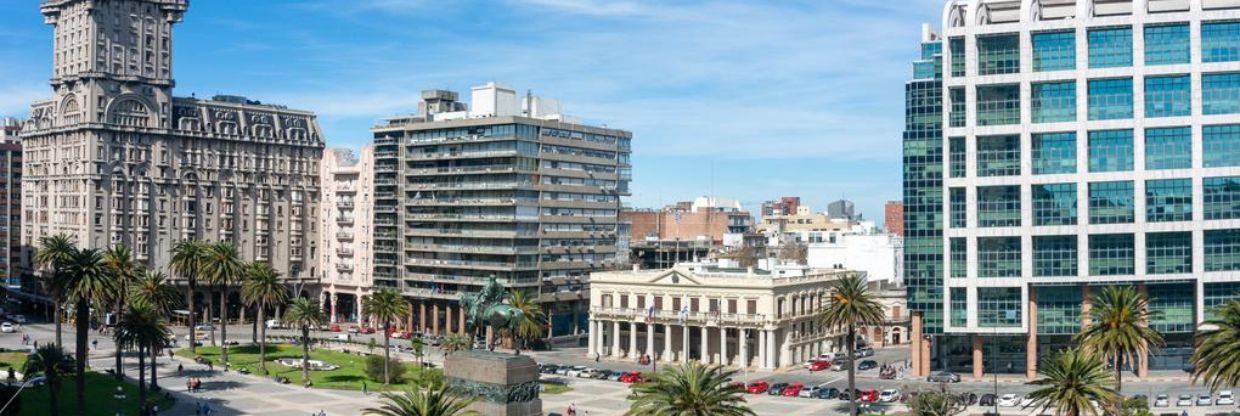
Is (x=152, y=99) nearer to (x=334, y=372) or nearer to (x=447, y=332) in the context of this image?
(x=447, y=332)

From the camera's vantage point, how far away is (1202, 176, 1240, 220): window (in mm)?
122375

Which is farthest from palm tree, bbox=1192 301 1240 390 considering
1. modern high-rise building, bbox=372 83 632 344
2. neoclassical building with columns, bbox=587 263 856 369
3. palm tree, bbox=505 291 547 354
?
modern high-rise building, bbox=372 83 632 344

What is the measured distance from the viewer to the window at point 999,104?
4988 inches

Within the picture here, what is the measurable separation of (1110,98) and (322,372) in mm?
90304

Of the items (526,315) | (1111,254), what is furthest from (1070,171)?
(526,315)

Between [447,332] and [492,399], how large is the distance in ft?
310

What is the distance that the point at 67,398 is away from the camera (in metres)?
110

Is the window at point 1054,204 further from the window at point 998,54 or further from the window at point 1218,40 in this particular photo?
the window at point 1218,40

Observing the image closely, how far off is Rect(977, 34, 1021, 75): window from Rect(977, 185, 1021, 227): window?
A: 12.4m

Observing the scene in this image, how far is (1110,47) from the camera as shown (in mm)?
124250

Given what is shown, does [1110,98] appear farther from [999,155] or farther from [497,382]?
[497,382]

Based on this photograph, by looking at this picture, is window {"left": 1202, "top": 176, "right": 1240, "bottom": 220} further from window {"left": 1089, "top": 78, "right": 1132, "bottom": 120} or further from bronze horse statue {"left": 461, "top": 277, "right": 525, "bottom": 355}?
bronze horse statue {"left": 461, "top": 277, "right": 525, "bottom": 355}

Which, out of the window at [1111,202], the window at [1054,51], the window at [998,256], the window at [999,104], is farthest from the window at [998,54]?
the window at [998,256]

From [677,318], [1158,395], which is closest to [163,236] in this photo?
[677,318]
